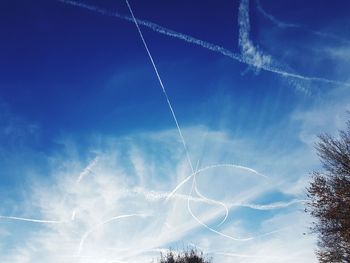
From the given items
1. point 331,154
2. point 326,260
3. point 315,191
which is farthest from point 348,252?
point 331,154

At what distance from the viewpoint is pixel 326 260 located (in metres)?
34.6

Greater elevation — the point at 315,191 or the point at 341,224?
the point at 315,191

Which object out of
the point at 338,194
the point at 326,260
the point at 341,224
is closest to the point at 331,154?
the point at 338,194

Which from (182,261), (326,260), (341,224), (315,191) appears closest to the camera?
(341,224)

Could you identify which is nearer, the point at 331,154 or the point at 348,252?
the point at 331,154

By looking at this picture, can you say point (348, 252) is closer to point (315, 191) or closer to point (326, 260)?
point (326, 260)

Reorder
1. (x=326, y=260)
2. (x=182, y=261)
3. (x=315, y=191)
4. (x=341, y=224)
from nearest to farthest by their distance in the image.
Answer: (x=341, y=224), (x=315, y=191), (x=326, y=260), (x=182, y=261)

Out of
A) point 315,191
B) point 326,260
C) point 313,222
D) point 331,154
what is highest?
point 331,154

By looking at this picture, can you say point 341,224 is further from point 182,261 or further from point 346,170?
point 182,261

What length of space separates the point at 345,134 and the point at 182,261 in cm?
3522

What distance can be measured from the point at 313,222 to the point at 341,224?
130 inches

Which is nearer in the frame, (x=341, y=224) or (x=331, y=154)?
(x=341, y=224)

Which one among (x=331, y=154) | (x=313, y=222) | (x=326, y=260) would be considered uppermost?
(x=331, y=154)

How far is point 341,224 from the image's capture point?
2953cm
